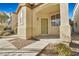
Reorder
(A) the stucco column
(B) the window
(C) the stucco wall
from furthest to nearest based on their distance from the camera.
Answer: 1. (B) the window
2. (C) the stucco wall
3. (A) the stucco column

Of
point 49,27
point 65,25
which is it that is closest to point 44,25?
point 49,27

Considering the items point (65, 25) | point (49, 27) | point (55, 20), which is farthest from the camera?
point (49, 27)

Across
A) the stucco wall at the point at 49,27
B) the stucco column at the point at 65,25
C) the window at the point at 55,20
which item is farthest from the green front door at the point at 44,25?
the stucco column at the point at 65,25

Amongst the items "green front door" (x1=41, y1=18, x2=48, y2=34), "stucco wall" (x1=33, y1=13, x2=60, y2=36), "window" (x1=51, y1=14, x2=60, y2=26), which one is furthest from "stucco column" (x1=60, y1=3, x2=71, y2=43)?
"green front door" (x1=41, y1=18, x2=48, y2=34)

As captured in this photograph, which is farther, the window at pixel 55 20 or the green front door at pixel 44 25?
the green front door at pixel 44 25

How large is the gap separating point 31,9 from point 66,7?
559 centimetres

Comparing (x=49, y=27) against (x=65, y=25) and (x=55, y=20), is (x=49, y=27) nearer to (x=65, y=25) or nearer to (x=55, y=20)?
(x=55, y=20)

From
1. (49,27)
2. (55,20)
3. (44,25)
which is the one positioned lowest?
(49,27)

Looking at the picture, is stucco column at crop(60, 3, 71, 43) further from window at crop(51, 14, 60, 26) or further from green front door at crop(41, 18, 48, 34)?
green front door at crop(41, 18, 48, 34)

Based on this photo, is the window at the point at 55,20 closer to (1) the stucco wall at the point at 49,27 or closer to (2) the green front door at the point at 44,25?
(1) the stucco wall at the point at 49,27

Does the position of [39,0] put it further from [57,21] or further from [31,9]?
[57,21]

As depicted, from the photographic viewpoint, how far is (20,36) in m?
17.3

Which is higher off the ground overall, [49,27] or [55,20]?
[55,20]

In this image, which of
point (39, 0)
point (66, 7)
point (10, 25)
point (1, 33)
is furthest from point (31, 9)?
point (39, 0)
